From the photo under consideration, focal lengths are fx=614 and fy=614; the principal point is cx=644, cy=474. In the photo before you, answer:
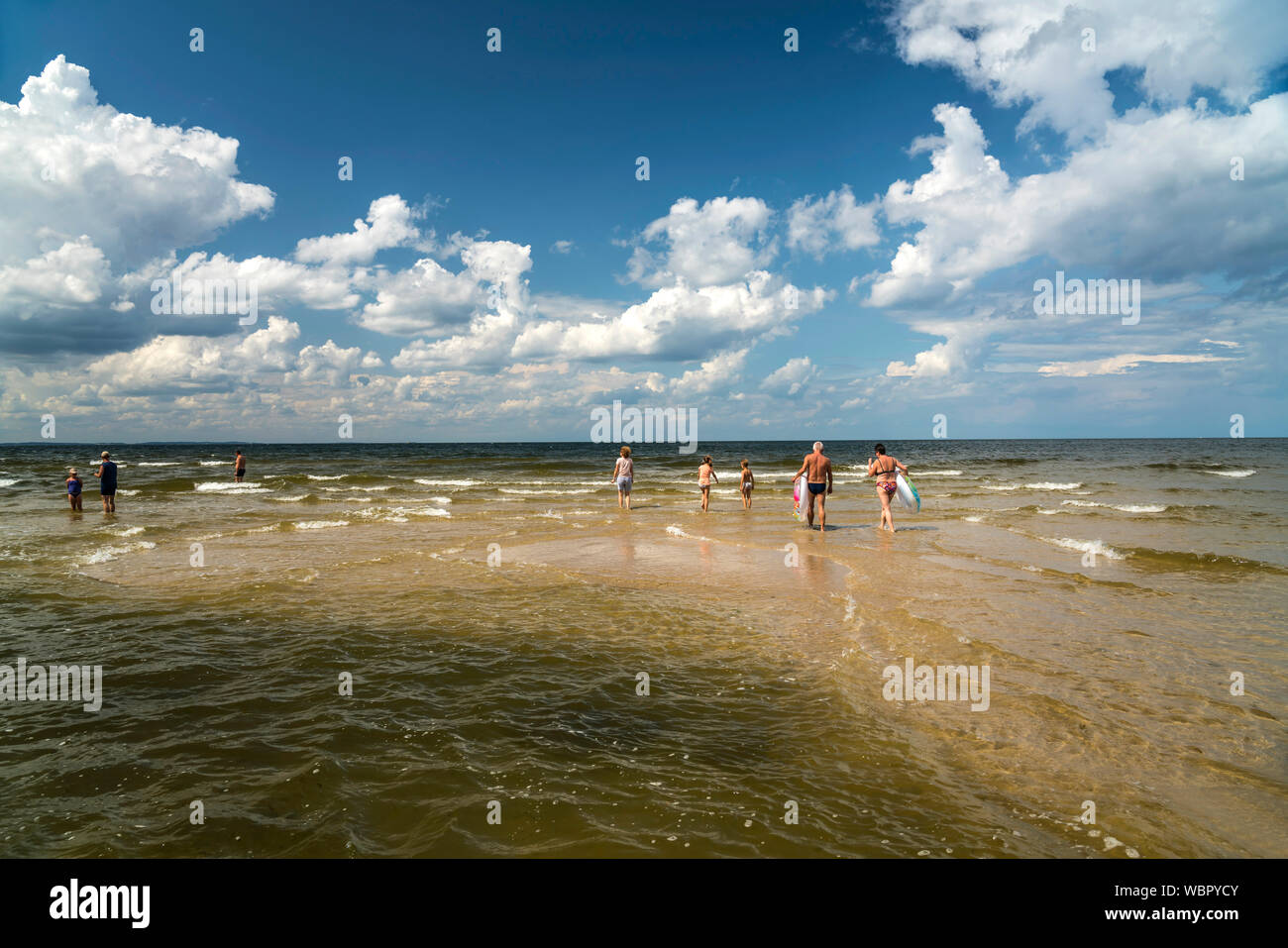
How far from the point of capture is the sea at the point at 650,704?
3947 mm

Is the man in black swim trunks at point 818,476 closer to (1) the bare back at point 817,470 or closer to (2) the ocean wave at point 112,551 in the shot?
(1) the bare back at point 817,470

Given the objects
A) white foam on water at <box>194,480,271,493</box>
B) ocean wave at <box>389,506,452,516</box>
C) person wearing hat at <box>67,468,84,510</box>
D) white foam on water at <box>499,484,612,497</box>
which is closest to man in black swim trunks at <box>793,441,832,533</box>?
ocean wave at <box>389,506,452,516</box>

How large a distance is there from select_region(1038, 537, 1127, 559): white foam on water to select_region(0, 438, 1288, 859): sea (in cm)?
30

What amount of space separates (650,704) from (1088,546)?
14524mm

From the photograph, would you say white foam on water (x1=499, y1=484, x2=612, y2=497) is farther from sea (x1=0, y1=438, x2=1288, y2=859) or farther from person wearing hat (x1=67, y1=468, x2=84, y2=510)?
sea (x1=0, y1=438, x2=1288, y2=859)

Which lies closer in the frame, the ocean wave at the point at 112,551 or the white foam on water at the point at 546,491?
the ocean wave at the point at 112,551

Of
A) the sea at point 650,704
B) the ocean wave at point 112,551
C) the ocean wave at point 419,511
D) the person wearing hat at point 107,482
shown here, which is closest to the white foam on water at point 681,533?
the sea at point 650,704

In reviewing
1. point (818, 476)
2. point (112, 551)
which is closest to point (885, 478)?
point (818, 476)

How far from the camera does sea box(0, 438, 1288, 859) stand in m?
3.95

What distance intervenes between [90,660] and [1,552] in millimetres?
11321

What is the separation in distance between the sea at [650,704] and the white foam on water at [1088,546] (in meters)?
0.30
